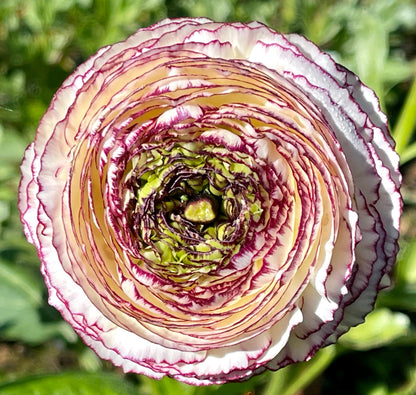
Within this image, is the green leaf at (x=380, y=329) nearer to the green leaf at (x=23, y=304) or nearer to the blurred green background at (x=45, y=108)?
the blurred green background at (x=45, y=108)

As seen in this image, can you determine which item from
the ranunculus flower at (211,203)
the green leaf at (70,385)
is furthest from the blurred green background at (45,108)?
the ranunculus flower at (211,203)

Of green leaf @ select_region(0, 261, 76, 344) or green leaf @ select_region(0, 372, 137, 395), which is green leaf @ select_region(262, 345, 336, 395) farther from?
green leaf @ select_region(0, 261, 76, 344)

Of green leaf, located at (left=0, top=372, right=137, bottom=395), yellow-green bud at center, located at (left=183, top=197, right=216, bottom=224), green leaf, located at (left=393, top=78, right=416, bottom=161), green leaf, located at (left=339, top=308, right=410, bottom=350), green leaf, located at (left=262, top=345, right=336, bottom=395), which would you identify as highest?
green leaf, located at (left=393, top=78, right=416, bottom=161)

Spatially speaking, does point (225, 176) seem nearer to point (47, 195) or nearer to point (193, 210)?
point (193, 210)

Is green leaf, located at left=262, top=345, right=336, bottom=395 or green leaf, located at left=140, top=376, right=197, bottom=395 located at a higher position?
green leaf, located at left=262, top=345, right=336, bottom=395

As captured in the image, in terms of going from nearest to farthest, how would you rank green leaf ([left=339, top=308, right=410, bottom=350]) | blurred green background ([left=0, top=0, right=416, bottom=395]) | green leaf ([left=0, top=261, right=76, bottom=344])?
green leaf ([left=339, top=308, right=410, bottom=350])
blurred green background ([left=0, top=0, right=416, bottom=395])
green leaf ([left=0, top=261, right=76, bottom=344])

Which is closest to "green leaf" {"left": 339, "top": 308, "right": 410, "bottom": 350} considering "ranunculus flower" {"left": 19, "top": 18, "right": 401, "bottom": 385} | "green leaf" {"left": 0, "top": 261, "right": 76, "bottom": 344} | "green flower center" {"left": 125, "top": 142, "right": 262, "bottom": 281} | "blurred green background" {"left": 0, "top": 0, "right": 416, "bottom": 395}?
"blurred green background" {"left": 0, "top": 0, "right": 416, "bottom": 395}
